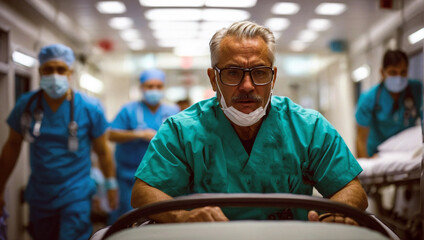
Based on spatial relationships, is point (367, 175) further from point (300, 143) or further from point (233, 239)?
point (233, 239)

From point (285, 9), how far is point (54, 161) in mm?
2642

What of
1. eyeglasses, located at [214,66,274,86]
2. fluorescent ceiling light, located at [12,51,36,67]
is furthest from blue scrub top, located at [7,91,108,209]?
eyeglasses, located at [214,66,274,86]

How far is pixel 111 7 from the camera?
148 inches

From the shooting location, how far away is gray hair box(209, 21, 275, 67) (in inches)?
54.7

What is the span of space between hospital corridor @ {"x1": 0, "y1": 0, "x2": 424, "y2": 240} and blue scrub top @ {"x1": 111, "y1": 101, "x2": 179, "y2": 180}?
0.04 ft

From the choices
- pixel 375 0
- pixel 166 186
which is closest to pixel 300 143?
pixel 166 186

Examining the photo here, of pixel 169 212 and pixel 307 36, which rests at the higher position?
pixel 307 36

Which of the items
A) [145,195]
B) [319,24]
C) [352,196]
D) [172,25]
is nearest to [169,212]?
[145,195]

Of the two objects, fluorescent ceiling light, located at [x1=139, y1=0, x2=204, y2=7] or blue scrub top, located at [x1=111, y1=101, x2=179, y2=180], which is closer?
blue scrub top, located at [x1=111, y1=101, x2=179, y2=180]

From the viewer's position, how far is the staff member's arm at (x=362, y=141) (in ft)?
10.8

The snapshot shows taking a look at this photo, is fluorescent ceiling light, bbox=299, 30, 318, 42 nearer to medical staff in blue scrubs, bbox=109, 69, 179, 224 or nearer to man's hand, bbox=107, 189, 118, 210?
medical staff in blue scrubs, bbox=109, 69, 179, 224

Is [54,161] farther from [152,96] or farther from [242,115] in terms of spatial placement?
[242,115]

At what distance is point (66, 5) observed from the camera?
3.28 meters

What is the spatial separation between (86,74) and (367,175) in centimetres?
336
